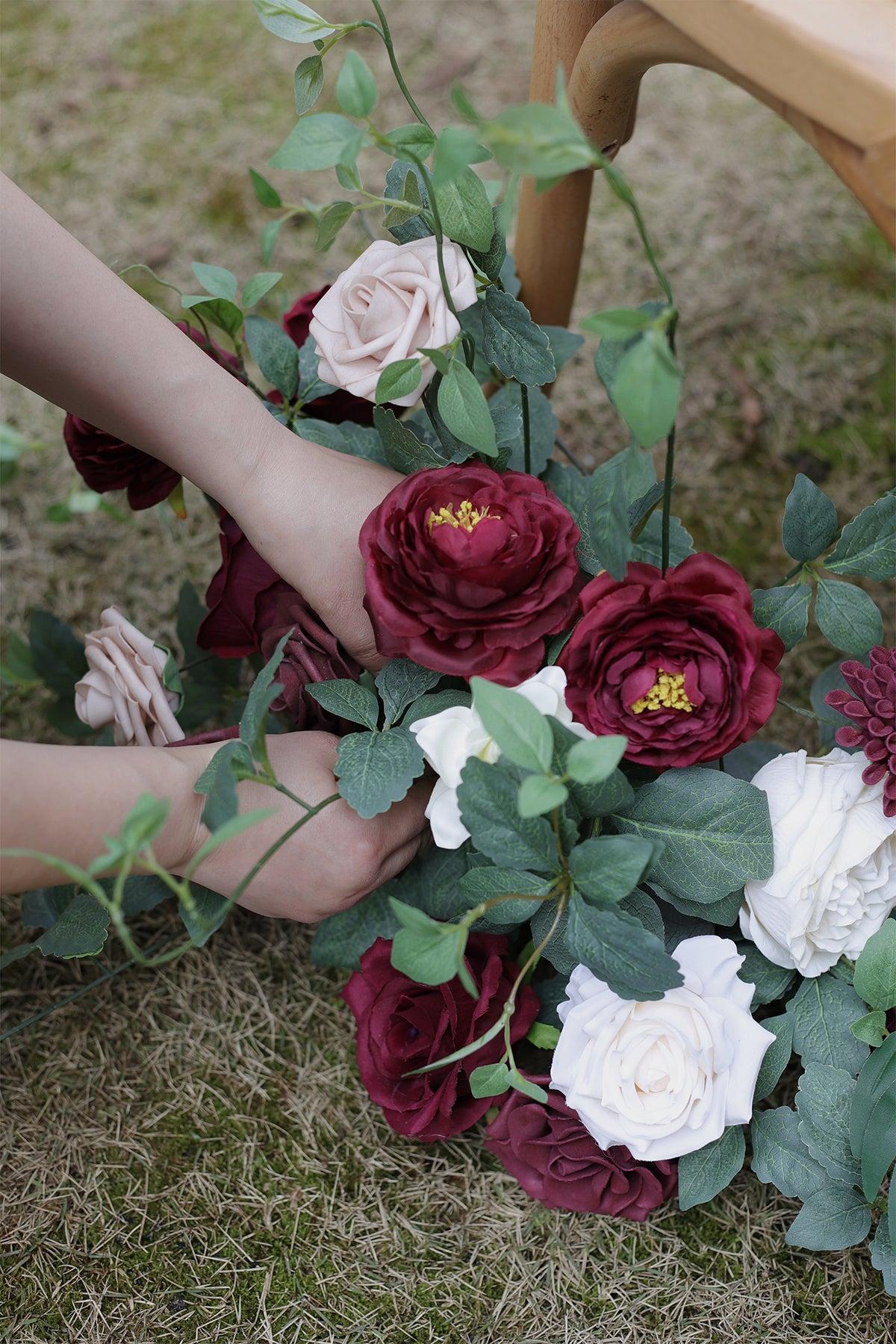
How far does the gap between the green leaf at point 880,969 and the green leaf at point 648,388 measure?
0.46 m

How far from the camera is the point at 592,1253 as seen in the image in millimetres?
893

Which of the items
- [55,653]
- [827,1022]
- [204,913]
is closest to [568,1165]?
[827,1022]

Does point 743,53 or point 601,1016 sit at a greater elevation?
point 743,53

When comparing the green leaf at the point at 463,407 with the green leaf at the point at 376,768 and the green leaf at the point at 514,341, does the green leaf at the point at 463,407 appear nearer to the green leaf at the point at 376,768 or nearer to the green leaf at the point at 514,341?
the green leaf at the point at 514,341

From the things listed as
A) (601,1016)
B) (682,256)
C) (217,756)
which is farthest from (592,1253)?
(682,256)

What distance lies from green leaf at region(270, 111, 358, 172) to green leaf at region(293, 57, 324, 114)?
22 centimetres

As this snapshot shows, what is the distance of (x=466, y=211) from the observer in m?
0.79

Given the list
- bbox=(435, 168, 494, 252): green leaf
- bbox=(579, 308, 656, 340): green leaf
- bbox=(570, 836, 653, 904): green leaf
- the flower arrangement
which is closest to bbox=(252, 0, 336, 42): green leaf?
the flower arrangement

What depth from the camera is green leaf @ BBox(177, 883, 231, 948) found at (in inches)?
29.5

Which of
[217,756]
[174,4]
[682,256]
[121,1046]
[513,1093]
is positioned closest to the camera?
[217,756]

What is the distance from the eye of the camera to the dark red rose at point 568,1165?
839 millimetres

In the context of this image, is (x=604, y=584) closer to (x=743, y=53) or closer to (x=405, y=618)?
(x=405, y=618)

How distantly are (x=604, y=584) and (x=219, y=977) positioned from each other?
0.57m

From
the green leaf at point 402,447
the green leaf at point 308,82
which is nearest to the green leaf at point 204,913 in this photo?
the green leaf at point 402,447
